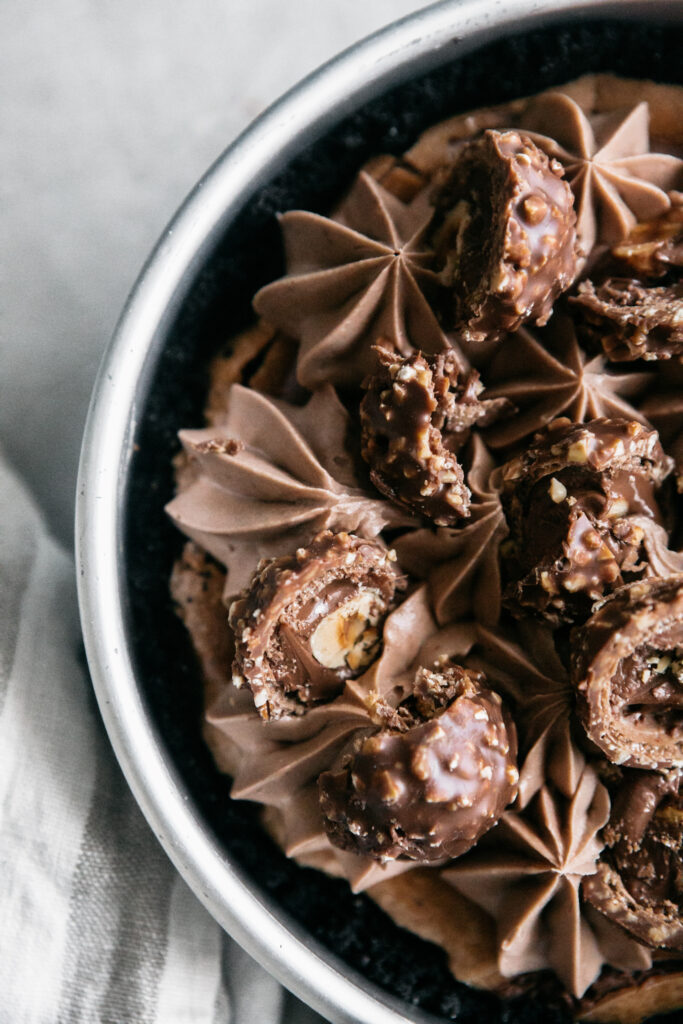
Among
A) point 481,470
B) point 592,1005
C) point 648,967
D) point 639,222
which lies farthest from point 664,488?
point 592,1005

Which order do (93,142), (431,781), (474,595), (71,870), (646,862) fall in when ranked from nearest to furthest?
(431,781)
(646,862)
(474,595)
(71,870)
(93,142)

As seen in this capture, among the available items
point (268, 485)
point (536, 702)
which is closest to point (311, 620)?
point (268, 485)

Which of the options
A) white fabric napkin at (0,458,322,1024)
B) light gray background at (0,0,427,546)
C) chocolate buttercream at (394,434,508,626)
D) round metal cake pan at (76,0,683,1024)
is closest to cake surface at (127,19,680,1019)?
chocolate buttercream at (394,434,508,626)

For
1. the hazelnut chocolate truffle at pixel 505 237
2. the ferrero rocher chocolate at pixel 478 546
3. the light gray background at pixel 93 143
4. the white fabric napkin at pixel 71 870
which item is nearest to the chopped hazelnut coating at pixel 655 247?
the ferrero rocher chocolate at pixel 478 546

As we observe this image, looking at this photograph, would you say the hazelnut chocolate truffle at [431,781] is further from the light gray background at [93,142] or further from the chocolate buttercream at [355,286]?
the light gray background at [93,142]

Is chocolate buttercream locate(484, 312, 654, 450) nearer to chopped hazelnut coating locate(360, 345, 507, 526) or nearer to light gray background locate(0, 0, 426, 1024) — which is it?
chopped hazelnut coating locate(360, 345, 507, 526)

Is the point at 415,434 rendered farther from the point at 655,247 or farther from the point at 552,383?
the point at 655,247
